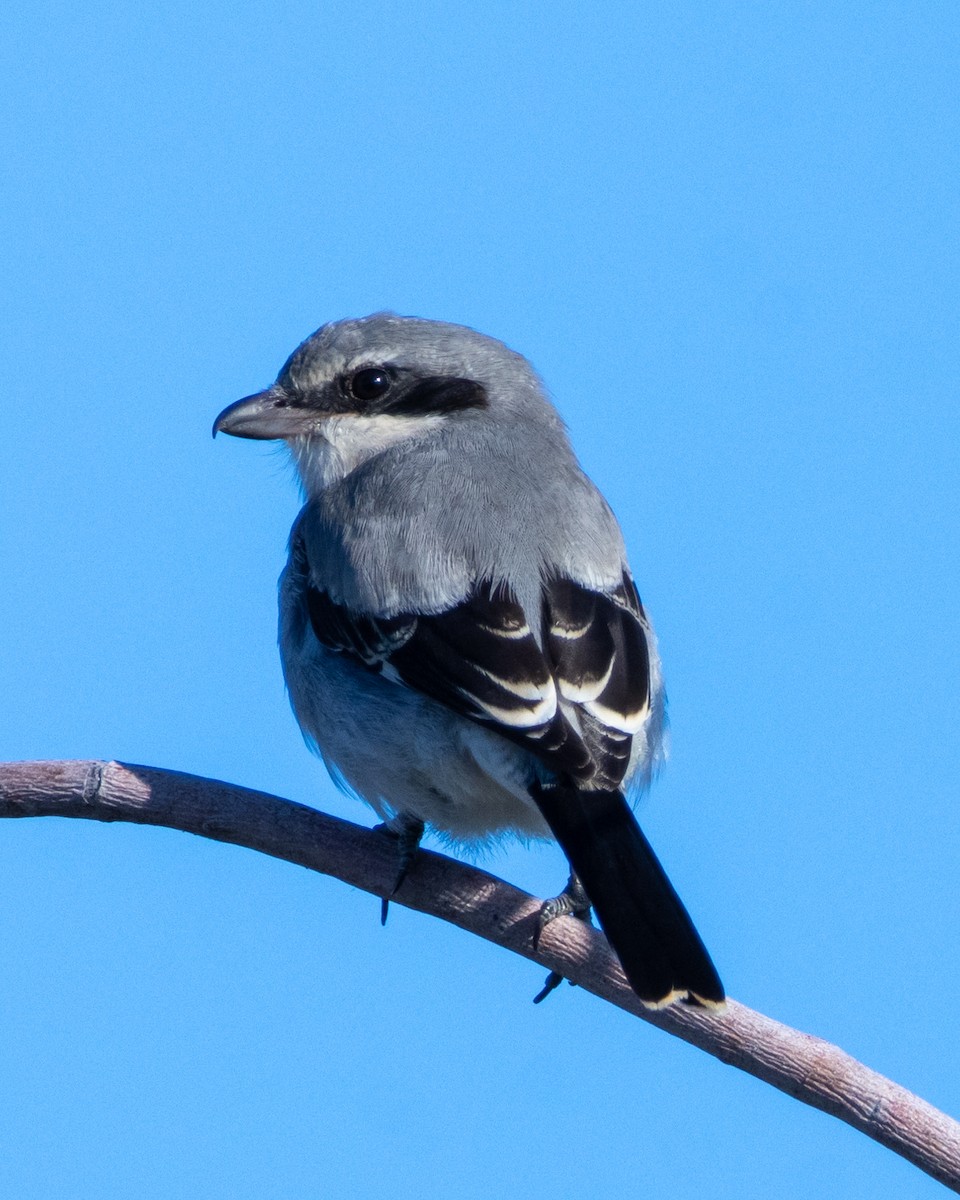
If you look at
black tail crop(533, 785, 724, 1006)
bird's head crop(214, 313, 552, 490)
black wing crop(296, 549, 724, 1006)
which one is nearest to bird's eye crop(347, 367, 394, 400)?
bird's head crop(214, 313, 552, 490)

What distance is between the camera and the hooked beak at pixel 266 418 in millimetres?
4945

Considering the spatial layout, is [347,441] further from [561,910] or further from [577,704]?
[561,910]

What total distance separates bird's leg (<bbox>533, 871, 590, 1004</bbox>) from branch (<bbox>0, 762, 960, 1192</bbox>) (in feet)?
0.08

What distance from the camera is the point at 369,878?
3947 millimetres

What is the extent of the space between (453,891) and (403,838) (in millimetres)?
209

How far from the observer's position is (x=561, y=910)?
12.4 feet

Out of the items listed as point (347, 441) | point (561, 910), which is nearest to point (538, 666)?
point (561, 910)

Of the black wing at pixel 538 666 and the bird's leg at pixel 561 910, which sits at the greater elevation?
the black wing at pixel 538 666

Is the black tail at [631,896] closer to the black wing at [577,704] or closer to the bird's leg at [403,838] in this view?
the black wing at [577,704]

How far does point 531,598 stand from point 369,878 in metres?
0.80

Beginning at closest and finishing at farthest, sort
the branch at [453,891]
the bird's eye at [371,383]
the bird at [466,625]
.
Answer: the branch at [453,891] → the bird at [466,625] → the bird's eye at [371,383]

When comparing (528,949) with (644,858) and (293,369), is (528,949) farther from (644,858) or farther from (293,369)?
(293,369)

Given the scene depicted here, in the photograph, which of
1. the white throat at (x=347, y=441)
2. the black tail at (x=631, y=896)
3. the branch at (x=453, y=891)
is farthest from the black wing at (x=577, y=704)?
the white throat at (x=347, y=441)

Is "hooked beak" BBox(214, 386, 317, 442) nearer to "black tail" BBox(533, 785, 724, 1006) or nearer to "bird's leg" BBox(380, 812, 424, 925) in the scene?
"bird's leg" BBox(380, 812, 424, 925)
